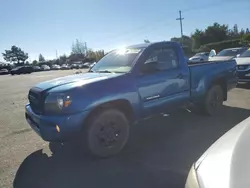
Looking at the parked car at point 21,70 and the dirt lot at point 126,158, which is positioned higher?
the parked car at point 21,70

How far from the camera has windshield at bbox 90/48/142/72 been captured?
4691 millimetres

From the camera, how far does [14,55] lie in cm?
10706

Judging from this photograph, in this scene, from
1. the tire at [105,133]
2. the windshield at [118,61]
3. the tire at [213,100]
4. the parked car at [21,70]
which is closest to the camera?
the tire at [105,133]

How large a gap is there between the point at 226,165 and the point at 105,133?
8.70 ft

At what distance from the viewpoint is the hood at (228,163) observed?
56.5 inches

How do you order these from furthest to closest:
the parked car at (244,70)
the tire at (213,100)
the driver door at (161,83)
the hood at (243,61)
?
→ the hood at (243,61) < the parked car at (244,70) < the tire at (213,100) < the driver door at (161,83)

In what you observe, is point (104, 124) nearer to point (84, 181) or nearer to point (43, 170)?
point (84, 181)

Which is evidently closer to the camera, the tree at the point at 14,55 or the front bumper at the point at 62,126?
the front bumper at the point at 62,126

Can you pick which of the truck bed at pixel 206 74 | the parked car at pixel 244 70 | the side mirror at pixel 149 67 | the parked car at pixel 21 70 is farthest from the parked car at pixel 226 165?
the parked car at pixel 21 70

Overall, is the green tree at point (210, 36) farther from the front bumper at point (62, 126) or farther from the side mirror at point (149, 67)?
the front bumper at point (62, 126)

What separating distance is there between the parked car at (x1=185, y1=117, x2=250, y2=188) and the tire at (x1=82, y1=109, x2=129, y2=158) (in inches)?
88.7

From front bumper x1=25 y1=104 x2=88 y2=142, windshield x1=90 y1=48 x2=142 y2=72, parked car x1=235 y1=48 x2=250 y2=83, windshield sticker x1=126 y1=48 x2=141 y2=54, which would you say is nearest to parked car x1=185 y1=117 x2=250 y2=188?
front bumper x1=25 y1=104 x2=88 y2=142

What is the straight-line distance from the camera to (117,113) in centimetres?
413

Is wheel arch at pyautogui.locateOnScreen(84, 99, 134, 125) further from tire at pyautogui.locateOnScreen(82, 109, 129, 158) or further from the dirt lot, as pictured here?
the dirt lot
